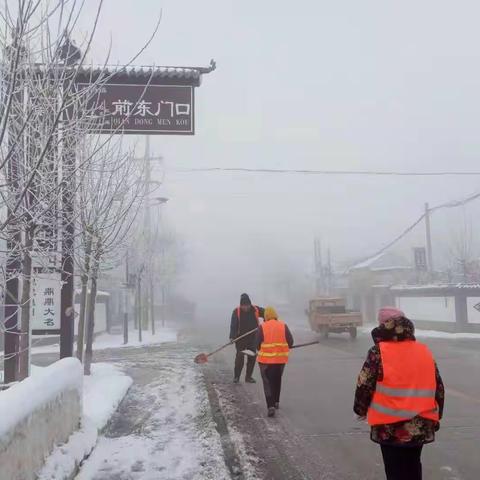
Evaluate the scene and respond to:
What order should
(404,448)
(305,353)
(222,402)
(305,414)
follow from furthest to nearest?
(305,353) → (222,402) → (305,414) → (404,448)

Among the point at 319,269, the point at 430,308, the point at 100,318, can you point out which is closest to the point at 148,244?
the point at 100,318

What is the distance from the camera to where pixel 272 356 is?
7.87 meters

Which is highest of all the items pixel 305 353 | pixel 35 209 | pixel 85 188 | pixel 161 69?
pixel 161 69

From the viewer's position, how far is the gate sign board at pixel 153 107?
7.91 meters

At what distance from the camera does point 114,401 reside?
849cm

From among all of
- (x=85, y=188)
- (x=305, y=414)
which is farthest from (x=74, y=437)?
(x=85, y=188)

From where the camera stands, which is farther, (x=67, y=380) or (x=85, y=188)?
(x=85, y=188)

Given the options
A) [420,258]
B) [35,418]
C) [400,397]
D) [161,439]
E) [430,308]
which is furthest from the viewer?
[420,258]

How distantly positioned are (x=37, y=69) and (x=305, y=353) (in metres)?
13.4

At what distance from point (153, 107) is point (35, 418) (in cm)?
509

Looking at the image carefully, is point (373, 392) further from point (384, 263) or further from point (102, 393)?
point (384, 263)

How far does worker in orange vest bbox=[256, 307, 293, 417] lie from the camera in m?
7.88

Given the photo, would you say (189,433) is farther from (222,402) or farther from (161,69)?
(161,69)

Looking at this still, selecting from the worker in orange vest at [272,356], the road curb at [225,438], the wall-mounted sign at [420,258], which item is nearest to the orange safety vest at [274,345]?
the worker in orange vest at [272,356]
